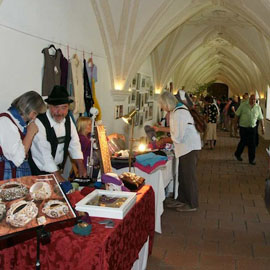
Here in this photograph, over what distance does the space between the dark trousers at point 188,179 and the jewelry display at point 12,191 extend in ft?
10.9

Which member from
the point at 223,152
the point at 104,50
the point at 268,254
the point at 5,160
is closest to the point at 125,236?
the point at 5,160

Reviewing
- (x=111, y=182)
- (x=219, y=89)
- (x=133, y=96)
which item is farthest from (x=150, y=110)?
(x=219, y=89)

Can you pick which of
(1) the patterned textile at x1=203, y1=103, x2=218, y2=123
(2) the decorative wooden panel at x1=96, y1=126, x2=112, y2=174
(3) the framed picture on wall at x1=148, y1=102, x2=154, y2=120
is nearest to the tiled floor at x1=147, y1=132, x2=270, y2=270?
(2) the decorative wooden panel at x1=96, y1=126, x2=112, y2=174

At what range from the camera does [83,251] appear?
2.17 m

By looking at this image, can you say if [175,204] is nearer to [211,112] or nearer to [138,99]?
[138,99]

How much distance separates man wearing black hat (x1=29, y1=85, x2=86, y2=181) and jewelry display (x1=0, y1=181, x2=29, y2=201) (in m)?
0.94

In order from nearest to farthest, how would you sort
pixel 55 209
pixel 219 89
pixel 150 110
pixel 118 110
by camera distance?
pixel 55 209
pixel 118 110
pixel 150 110
pixel 219 89

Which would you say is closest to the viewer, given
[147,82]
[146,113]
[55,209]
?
[55,209]

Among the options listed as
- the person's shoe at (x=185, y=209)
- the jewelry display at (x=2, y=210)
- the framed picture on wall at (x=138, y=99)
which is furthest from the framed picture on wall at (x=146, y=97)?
the jewelry display at (x=2, y=210)

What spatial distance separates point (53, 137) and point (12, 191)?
122 cm

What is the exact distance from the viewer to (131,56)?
7625 mm

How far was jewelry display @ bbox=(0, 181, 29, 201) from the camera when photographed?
2.17 meters

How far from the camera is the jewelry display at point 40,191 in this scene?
223 centimetres

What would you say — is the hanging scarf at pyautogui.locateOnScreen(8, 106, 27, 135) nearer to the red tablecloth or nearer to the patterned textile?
the red tablecloth
